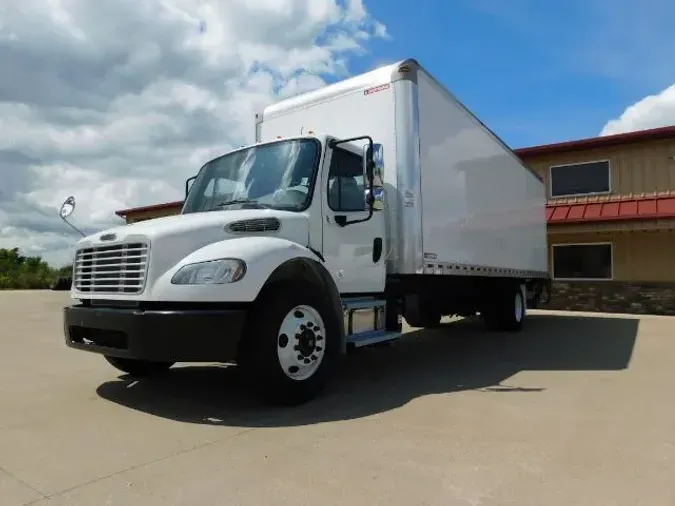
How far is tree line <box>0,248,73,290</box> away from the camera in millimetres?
36469

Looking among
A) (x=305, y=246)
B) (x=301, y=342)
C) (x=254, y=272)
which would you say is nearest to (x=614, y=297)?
(x=305, y=246)

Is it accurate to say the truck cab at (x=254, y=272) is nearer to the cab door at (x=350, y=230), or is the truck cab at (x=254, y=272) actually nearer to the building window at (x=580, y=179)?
the cab door at (x=350, y=230)

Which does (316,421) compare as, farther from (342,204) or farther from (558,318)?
(558,318)

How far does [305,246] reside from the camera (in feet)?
18.3

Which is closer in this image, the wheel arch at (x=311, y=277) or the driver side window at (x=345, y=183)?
the wheel arch at (x=311, y=277)

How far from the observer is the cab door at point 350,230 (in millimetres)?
5938

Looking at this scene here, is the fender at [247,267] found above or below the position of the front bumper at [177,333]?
above

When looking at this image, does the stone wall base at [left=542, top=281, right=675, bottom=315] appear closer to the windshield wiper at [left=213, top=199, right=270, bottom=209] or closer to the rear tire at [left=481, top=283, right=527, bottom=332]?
the rear tire at [left=481, top=283, right=527, bottom=332]

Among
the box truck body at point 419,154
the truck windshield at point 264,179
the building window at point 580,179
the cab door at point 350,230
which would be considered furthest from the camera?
the building window at point 580,179

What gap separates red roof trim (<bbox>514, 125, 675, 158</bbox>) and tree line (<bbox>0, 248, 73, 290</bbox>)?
2482 cm

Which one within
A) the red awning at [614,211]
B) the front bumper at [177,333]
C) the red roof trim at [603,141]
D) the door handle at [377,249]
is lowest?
the front bumper at [177,333]

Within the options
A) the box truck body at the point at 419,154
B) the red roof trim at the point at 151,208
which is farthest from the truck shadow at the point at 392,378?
the red roof trim at the point at 151,208

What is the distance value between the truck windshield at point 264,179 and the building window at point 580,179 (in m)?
14.6

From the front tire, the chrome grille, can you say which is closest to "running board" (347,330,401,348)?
the front tire
